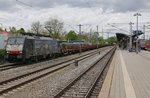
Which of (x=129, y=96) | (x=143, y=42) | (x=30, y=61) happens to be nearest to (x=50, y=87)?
(x=129, y=96)

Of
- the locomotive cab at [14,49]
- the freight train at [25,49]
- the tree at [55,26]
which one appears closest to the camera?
the locomotive cab at [14,49]

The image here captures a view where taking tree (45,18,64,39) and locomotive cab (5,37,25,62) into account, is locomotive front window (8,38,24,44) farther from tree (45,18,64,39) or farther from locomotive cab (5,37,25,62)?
tree (45,18,64,39)

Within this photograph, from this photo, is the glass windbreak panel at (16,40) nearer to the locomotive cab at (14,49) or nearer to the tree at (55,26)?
the locomotive cab at (14,49)

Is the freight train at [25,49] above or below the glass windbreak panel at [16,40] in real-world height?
below

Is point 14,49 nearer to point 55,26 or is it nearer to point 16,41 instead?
point 16,41

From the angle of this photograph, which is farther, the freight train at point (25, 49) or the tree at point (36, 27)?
the tree at point (36, 27)

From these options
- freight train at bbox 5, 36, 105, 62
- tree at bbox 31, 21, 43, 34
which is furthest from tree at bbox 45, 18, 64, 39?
freight train at bbox 5, 36, 105, 62

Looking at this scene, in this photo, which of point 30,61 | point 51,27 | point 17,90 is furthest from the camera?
point 51,27

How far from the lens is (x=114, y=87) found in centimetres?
1490

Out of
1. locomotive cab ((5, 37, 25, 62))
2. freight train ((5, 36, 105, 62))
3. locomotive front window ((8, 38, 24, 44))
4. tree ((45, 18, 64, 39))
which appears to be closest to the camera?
locomotive cab ((5, 37, 25, 62))

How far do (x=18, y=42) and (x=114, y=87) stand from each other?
58.7 ft

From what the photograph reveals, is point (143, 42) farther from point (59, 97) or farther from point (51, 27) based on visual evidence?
point (59, 97)

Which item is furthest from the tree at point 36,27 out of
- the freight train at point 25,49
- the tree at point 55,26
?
the freight train at point 25,49

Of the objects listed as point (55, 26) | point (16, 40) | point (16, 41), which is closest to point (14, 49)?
point (16, 41)
